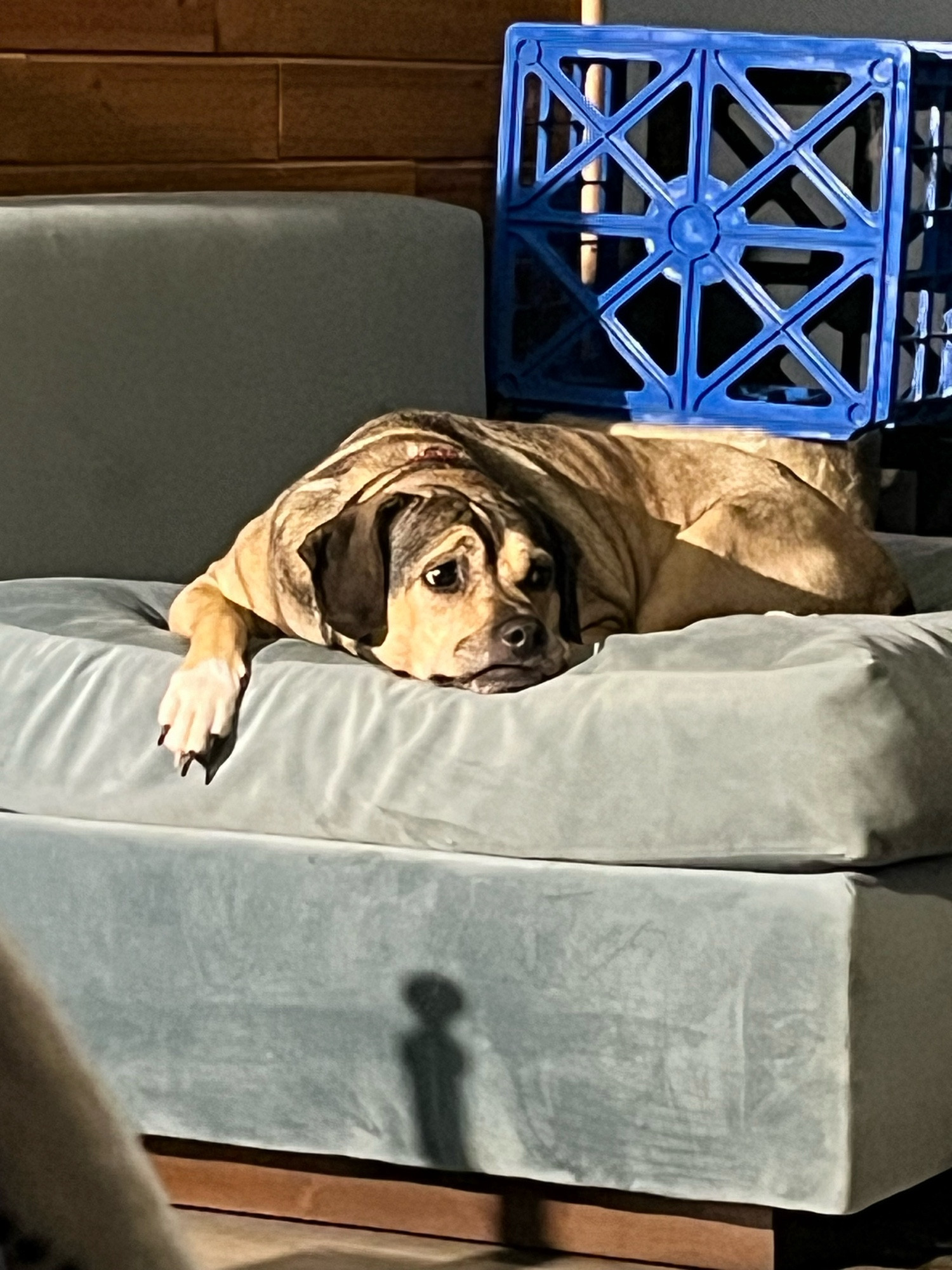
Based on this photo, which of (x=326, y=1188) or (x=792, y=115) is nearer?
(x=326, y=1188)

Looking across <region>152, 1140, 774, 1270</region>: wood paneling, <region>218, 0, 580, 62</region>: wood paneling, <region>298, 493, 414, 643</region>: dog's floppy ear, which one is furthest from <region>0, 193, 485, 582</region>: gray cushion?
<region>152, 1140, 774, 1270</region>: wood paneling

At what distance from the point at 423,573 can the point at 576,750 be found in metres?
0.51

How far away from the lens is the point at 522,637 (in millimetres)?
2631

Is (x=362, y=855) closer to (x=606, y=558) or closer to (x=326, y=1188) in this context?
(x=326, y=1188)

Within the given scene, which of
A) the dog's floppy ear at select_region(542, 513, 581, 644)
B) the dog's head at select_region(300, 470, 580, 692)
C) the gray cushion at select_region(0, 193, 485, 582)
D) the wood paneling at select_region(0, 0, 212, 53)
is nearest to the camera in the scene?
the dog's head at select_region(300, 470, 580, 692)

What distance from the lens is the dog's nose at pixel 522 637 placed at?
103 inches

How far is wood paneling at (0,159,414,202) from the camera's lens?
362 centimetres

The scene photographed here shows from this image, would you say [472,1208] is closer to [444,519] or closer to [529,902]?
[529,902]

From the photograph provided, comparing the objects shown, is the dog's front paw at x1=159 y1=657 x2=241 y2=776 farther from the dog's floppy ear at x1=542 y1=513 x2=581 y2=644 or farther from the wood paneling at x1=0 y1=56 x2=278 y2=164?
the wood paneling at x1=0 y1=56 x2=278 y2=164

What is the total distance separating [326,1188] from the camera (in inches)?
101

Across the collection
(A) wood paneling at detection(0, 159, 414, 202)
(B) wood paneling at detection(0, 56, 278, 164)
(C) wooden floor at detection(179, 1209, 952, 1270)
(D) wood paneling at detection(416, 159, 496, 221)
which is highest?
(B) wood paneling at detection(0, 56, 278, 164)

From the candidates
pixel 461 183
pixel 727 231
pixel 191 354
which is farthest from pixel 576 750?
pixel 461 183

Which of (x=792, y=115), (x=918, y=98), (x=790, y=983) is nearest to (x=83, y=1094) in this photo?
(x=790, y=983)

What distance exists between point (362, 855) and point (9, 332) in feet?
3.67
